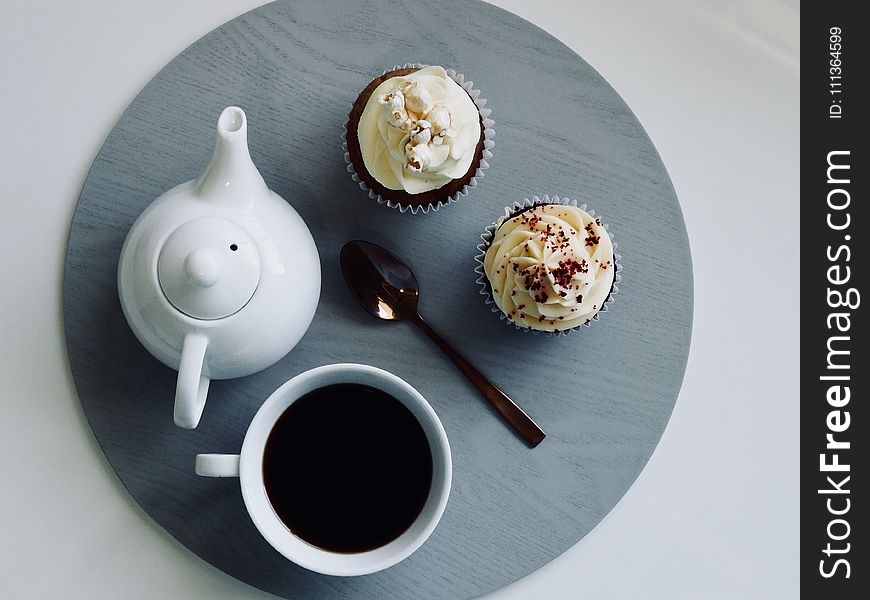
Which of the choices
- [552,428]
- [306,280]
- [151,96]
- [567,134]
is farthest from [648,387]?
[151,96]

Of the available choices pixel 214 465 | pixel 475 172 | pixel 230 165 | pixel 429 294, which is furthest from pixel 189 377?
pixel 475 172

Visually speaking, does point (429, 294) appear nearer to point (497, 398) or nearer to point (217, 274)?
point (497, 398)

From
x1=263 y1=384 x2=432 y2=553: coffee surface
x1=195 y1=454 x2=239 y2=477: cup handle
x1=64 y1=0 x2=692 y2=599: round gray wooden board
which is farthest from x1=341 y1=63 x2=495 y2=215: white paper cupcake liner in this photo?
x1=195 y1=454 x2=239 y2=477: cup handle

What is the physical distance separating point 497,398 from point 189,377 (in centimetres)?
41

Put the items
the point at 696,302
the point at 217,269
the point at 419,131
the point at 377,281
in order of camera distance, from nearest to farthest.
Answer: the point at 217,269 < the point at 419,131 < the point at 377,281 < the point at 696,302

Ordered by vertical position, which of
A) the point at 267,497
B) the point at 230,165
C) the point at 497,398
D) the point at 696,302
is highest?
the point at 230,165

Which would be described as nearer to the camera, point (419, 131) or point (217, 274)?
point (217, 274)

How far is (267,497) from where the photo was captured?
1021 mm

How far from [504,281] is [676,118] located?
0.40m

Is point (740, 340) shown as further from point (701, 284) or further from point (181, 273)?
point (181, 273)

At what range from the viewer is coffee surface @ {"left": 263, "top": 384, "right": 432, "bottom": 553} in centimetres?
104

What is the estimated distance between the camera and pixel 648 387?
115cm

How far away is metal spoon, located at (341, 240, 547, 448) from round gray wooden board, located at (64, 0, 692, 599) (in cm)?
2

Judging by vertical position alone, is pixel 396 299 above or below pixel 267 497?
above
